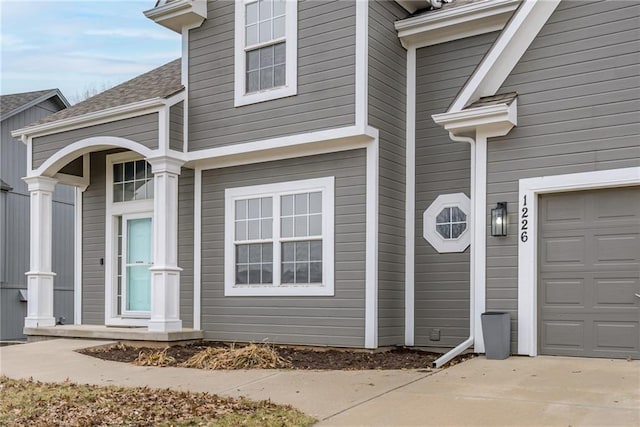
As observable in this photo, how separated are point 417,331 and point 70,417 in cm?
513

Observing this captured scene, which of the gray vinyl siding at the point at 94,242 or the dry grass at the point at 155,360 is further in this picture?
the gray vinyl siding at the point at 94,242

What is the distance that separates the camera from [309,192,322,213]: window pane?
965 centimetres

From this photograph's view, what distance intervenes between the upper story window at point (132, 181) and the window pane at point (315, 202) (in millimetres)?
3672

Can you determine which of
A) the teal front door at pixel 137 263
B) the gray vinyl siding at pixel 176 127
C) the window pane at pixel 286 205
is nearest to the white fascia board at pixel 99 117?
the gray vinyl siding at pixel 176 127

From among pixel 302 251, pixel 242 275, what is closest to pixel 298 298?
pixel 302 251

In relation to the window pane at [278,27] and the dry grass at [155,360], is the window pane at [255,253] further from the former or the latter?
the window pane at [278,27]

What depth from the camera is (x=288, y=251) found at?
988 centimetres

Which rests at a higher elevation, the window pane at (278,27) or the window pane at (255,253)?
the window pane at (278,27)

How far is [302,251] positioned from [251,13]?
3.88 meters

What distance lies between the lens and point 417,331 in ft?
30.9

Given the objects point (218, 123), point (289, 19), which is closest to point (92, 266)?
point (218, 123)

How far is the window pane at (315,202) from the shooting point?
965 centimetres

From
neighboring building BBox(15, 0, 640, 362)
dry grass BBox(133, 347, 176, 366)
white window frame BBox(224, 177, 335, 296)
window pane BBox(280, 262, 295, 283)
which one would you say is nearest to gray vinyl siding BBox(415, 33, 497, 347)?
neighboring building BBox(15, 0, 640, 362)

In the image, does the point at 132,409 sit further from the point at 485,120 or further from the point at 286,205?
the point at 485,120
